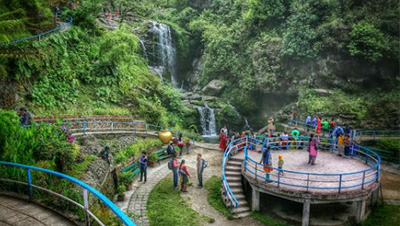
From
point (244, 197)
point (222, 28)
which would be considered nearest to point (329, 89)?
point (222, 28)

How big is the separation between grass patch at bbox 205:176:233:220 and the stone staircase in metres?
0.40

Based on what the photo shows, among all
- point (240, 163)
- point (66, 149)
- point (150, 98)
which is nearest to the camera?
point (66, 149)

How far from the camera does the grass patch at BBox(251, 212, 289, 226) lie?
12102mm

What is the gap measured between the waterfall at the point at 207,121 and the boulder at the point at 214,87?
4.35 metres

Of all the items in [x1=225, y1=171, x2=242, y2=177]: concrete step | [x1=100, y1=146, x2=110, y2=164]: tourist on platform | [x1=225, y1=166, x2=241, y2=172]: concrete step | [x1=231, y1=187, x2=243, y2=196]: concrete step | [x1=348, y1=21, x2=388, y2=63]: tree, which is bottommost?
[x1=231, y1=187, x2=243, y2=196]: concrete step

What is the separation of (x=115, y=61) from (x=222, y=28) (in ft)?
62.7

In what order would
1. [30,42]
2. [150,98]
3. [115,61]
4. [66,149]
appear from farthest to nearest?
[150,98] → [115,61] → [30,42] → [66,149]

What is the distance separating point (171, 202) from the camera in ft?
42.7

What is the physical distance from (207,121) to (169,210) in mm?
20108

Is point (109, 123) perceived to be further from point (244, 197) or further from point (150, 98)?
point (244, 197)

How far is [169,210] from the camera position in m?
12.2

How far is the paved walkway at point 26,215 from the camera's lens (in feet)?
17.6

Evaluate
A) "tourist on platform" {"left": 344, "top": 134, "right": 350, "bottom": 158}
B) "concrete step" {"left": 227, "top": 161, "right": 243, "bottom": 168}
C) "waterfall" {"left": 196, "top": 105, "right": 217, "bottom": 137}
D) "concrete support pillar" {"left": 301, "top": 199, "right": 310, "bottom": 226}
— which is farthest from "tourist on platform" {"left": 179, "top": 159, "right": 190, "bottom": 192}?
"waterfall" {"left": 196, "top": 105, "right": 217, "bottom": 137}

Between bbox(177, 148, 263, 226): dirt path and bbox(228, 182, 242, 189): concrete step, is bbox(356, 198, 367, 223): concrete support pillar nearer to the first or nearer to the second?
bbox(177, 148, 263, 226): dirt path
